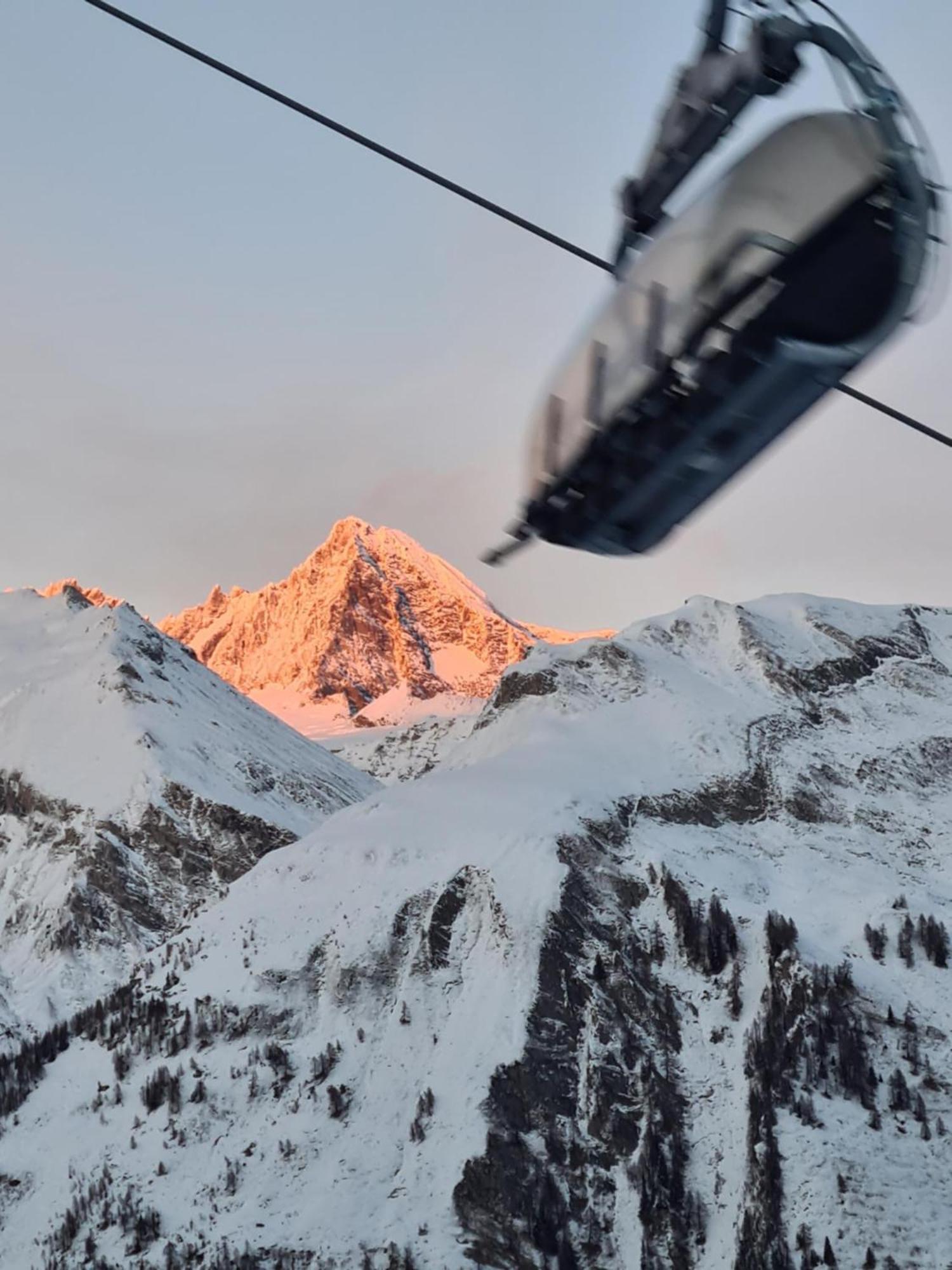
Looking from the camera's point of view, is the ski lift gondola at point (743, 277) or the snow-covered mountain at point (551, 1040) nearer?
the ski lift gondola at point (743, 277)

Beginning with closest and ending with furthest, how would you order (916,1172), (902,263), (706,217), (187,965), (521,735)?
(902,263) → (706,217) → (916,1172) → (187,965) → (521,735)

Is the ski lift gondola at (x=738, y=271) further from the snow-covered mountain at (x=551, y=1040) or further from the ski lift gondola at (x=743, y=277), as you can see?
the snow-covered mountain at (x=551, y=1040)

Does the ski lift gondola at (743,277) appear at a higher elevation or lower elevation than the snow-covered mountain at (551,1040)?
lower

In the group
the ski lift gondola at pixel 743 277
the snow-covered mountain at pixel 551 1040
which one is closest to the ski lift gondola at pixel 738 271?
the ski lift gondola at pixel 743 277

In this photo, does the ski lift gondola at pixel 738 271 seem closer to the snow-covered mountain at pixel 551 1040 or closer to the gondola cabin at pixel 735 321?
the gondola cabin at pixel 735 321

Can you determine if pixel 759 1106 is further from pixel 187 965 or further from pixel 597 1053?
pixel 187 965

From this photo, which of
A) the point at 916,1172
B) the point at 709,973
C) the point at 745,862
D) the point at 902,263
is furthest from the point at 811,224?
the point at 745,862

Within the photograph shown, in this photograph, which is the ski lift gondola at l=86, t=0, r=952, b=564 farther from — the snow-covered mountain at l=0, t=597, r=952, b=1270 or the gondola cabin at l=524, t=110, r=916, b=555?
the snow-covered mountain at l=0, t=597, r=952, b=1270
